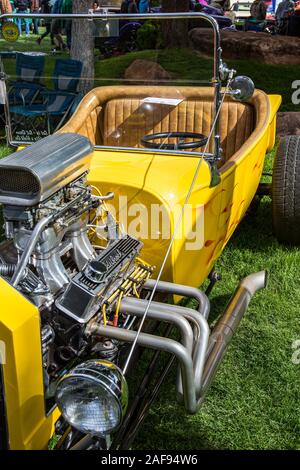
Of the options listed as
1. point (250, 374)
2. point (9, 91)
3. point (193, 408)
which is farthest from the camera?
point (9, 91)

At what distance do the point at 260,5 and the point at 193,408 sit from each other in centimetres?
1644

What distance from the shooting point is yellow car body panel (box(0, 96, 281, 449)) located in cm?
148

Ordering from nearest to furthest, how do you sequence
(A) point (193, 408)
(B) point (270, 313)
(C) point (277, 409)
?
(A) point (193, 408)
(C) point (277, 409)
(B) point (270, 313)

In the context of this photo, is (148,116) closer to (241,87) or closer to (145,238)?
(241,87)

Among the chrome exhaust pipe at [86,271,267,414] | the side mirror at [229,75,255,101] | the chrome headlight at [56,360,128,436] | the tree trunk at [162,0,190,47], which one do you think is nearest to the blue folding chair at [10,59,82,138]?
the tree trunk at [162,0,190,47]


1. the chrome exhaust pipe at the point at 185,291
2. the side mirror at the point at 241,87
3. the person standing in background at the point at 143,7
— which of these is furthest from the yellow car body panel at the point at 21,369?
the person standing in background at the point at 143,7

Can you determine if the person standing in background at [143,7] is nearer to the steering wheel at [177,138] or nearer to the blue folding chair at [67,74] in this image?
the blue folding chair at [67,74]

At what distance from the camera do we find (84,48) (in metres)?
2.52

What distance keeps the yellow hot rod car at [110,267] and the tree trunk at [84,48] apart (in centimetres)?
37

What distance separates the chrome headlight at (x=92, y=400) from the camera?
1.40 m

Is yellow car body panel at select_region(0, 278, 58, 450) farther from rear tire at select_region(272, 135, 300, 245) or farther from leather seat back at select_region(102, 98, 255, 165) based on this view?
rear tire at select_region(272, 135, 300, 245)

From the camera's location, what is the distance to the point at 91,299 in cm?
173
